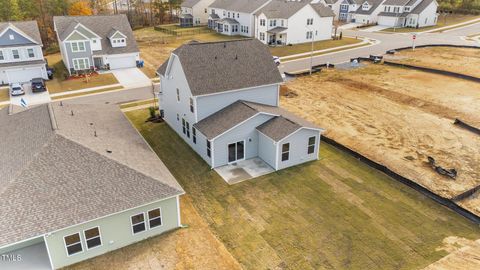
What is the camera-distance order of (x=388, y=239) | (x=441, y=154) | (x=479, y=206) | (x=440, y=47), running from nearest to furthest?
(x=388, y=239) < (x=479, y=206) < (x=441, y=154) < (x=440, y=47)

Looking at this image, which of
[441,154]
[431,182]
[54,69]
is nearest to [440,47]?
[441,154]

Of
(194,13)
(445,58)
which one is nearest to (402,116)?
(445,58)

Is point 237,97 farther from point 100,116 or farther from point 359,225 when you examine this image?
point 359,225

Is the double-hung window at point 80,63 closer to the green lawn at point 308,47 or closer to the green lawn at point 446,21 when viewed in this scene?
the green lawn at point 308,47

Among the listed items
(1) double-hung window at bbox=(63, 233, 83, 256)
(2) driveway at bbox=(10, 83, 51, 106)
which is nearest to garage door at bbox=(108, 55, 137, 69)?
(2) driveway at bbox=(10, 83, 51, 106)

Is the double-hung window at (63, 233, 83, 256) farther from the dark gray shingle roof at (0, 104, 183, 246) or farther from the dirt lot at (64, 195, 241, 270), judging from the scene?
the dark gray shingle roof at (0, 104, 183, 246)

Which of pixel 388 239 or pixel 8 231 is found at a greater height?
pixel 8 231
